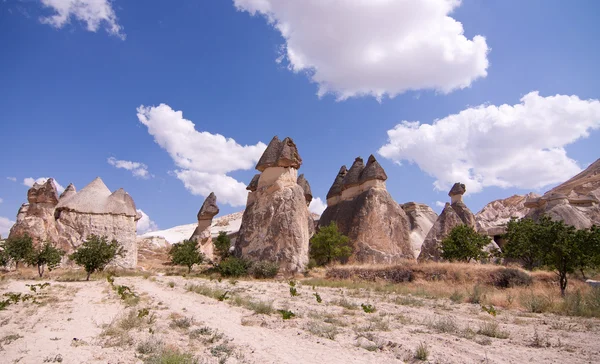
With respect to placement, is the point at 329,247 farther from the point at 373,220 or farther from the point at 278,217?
the point at 278,217

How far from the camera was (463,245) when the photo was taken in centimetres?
1892

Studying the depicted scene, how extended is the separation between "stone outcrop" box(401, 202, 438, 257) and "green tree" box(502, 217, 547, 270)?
1032 centimetres

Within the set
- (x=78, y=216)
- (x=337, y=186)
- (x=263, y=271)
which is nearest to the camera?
(x=263, y=271)

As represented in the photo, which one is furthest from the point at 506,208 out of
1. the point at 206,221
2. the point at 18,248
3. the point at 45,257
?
the point at 18,248

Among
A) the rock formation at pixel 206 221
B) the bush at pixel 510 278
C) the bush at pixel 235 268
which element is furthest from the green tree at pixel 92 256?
the bush at pixel 510 278

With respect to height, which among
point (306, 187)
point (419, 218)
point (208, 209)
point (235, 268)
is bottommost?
point (235, 268)

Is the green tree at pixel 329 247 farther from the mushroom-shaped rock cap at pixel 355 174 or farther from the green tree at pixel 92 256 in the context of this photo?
the green tree at pixel 92 256

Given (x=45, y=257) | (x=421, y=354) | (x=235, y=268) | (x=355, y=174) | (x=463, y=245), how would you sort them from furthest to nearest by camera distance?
1. (x=355, y=174)
2. (x=463, y=245)
3. (x=235, y=268)
4. (x=45, y=257)
5. (x=421, y=354)

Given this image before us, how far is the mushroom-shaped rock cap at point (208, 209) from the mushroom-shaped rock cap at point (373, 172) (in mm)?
11293

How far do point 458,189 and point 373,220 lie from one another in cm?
1334

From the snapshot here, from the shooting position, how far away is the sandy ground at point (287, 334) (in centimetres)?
432

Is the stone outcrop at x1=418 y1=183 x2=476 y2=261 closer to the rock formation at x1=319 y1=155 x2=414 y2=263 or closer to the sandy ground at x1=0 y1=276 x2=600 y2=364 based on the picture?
the rock formation at x1=319 y1=155 x2=414 y2=263

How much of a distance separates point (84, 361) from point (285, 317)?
10.7 feet

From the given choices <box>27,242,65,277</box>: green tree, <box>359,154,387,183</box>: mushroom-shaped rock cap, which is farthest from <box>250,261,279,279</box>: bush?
<box>359,154,387,183</box>: mushroom-shaped rock cap
